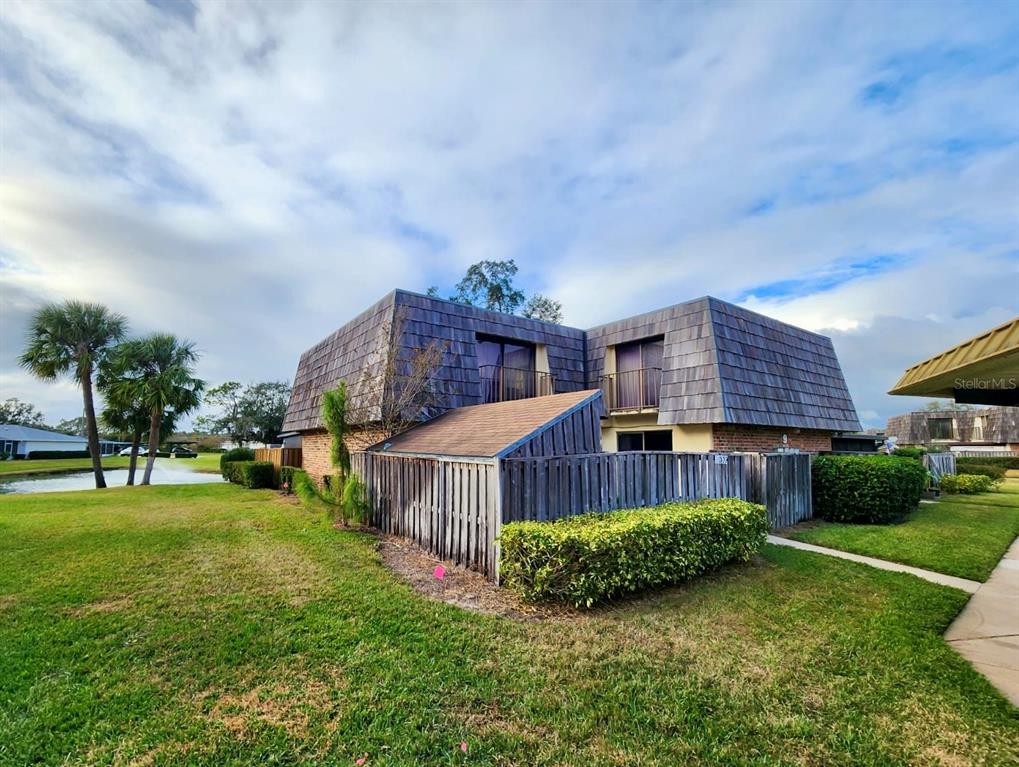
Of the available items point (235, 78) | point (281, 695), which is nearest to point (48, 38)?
point (235, 78)

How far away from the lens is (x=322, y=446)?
50.1 ft

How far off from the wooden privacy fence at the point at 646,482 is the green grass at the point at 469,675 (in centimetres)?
159

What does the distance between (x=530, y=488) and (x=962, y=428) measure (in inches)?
2053

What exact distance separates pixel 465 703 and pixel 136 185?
35.5 ft

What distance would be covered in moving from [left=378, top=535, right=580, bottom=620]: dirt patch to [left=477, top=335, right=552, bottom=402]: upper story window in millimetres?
6668

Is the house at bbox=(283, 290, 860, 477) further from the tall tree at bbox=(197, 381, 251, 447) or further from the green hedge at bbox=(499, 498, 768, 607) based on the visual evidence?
the tall tree at bbox=(197, 381, 251, 447)

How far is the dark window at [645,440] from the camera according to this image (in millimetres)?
13234

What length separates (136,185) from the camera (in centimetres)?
870

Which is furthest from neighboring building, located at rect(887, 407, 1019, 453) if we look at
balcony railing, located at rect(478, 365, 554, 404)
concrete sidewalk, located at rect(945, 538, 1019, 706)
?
concrete sidewalk, located at rect(945, 538, 1019, 706)

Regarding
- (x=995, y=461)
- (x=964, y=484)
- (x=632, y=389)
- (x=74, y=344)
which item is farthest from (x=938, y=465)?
(x=74, y=344)

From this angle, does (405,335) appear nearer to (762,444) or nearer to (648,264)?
(648,264)

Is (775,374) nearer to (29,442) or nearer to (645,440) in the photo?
(645,440)

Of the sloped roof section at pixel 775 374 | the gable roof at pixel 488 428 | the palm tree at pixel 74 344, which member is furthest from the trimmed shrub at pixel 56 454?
the sloped roof section at pixel 775 374

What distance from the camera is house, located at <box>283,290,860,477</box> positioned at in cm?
1149
